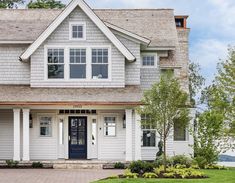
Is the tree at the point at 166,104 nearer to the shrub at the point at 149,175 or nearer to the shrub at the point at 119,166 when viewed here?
the shrub at the point at 149,175

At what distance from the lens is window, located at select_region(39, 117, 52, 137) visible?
112 feet

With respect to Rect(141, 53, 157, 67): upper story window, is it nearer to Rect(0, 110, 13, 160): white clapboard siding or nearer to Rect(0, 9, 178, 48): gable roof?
Rect(0, 9, 178, 48): gable roof

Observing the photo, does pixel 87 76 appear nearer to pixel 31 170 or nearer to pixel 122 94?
pixel 122 94

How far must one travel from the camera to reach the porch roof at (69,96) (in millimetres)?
32188

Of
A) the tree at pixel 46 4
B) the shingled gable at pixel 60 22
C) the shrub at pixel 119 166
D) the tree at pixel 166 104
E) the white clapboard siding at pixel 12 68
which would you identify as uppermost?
the tree at pixel 46 4

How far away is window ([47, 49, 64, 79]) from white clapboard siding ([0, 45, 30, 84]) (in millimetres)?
1588

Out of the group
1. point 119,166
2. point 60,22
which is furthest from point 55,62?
point 119,166

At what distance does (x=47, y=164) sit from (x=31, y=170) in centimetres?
197

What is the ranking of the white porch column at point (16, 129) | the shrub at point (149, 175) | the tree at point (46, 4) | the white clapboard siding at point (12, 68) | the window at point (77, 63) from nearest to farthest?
1. the shrub at point (149, 175)
2. the white porch column at point (16, 129)
3. the window at point (77, 63)
4. the white clapboard siding at point (12, 68)
5. the tree at point (46, 4)

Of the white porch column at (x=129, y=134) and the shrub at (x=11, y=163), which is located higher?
the white porch column at (x=129, y=134)

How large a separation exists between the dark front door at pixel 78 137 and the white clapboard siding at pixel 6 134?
3277 millimetres

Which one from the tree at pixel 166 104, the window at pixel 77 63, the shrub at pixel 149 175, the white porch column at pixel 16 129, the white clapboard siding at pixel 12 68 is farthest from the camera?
the white clapboard siding at pixel 12 68

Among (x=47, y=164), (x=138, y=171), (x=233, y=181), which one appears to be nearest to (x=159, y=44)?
(x=47, y=164)

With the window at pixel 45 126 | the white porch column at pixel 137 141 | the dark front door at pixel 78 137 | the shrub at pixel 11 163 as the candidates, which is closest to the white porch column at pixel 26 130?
the shrub at pixel 11 163
